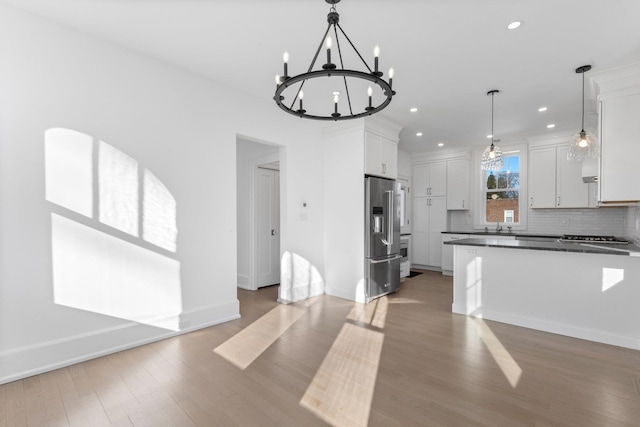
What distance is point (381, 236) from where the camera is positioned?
4.80 metres

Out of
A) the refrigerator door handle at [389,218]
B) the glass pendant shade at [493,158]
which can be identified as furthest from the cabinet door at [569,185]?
the refrigerator door handle at [389,218]

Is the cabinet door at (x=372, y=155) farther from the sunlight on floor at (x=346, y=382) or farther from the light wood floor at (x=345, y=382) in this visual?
the sunlight on floor at (x=346, y=382)

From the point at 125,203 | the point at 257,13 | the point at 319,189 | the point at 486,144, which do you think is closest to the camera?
the point at 257,13

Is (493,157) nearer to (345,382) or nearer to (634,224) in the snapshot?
(634,224)

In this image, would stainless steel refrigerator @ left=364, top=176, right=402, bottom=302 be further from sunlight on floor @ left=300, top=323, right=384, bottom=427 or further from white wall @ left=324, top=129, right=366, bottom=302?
sunlight on floor @ left=300, top=323, right=384, bottom=427

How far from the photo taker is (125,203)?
292 cm

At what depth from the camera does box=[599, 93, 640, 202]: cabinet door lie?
10.5 feet

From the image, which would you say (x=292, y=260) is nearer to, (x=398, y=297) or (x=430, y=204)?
(x=398, y=297)

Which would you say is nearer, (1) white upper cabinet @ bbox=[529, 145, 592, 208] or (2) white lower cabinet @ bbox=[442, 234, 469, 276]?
(1) white upper cabinet @ bbox=[529, 145, 592, 208]

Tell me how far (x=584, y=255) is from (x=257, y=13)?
4.03 meters

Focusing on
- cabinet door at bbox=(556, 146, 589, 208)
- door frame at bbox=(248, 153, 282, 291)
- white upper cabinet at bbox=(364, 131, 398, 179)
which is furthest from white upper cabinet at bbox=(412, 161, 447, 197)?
door frame at bbox=(248, 153, 282, 291)

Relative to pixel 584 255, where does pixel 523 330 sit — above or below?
below

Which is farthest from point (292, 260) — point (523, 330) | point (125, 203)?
point (523, 330)

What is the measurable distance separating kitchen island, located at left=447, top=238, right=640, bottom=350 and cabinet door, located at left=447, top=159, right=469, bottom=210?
3054mm
